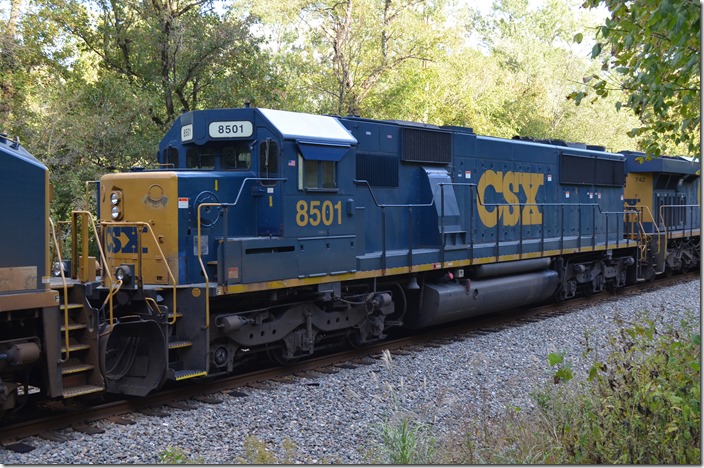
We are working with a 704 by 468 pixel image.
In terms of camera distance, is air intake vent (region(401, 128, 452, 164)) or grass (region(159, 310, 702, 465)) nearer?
grass (region(159, 310, 702, 465))

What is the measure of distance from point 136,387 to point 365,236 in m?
4.20

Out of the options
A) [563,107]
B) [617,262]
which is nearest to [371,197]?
[617,262]

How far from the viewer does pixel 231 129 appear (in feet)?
28.6

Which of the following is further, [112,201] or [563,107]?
[563,107]

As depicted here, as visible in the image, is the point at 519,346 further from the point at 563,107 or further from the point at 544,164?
the point at 563,107

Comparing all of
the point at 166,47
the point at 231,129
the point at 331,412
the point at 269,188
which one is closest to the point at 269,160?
the point at 269,188

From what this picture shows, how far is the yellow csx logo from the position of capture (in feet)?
42.0

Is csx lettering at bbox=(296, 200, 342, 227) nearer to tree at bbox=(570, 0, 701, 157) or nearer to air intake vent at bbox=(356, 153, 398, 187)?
air intake vent at bbox=(356, 153, 398, 187)

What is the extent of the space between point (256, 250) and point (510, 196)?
6.93m

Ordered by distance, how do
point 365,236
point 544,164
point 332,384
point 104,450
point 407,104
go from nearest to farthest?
point 104,450
point 332,384
point 365,236
point 544,164
point 407,104


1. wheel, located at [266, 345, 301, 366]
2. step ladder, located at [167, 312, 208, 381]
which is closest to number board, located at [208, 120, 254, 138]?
step ladder, located at [167, 312, 208, 381]

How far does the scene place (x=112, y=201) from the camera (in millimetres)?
8359

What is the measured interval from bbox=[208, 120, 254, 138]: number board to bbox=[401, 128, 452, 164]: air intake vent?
3154 mm

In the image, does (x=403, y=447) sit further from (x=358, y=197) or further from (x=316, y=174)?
(x=358, y=197)
